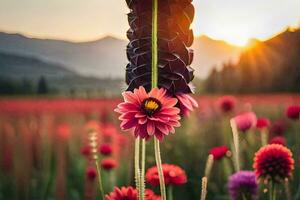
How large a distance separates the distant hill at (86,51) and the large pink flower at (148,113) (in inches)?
20.6

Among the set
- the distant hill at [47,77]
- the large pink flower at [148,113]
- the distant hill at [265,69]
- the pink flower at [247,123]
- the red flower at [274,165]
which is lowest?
the red flower at [274,165]

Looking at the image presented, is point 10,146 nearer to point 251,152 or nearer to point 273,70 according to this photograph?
point 251,152

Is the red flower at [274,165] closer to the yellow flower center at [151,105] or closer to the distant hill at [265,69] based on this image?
the yellow flower center at [151,105]

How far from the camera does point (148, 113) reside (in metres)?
0.58

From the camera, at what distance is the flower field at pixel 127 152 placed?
2.43 feet

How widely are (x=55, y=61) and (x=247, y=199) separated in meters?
0.60

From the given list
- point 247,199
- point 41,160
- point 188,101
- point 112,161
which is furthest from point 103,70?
point 188,101

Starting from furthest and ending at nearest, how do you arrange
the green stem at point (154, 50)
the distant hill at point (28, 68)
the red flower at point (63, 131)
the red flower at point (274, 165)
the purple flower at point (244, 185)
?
the distant hill at point (28, 68)
the red flower at point (63, 131)
the purple flower at point (244, 185)
the red flower at point (274, 165)
the green stem at point (154, 50)

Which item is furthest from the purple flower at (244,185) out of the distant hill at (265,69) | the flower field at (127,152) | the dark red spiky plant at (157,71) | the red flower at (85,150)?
the distant hill at (265,69)

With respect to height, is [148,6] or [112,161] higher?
[148,6]

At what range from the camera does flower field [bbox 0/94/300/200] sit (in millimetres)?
740

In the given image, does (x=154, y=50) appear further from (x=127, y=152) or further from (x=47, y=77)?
(x=47, y=77)

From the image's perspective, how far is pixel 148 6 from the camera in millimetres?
598

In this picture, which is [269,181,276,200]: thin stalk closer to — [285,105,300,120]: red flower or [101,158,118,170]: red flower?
[101,158,118,170]: red flower
